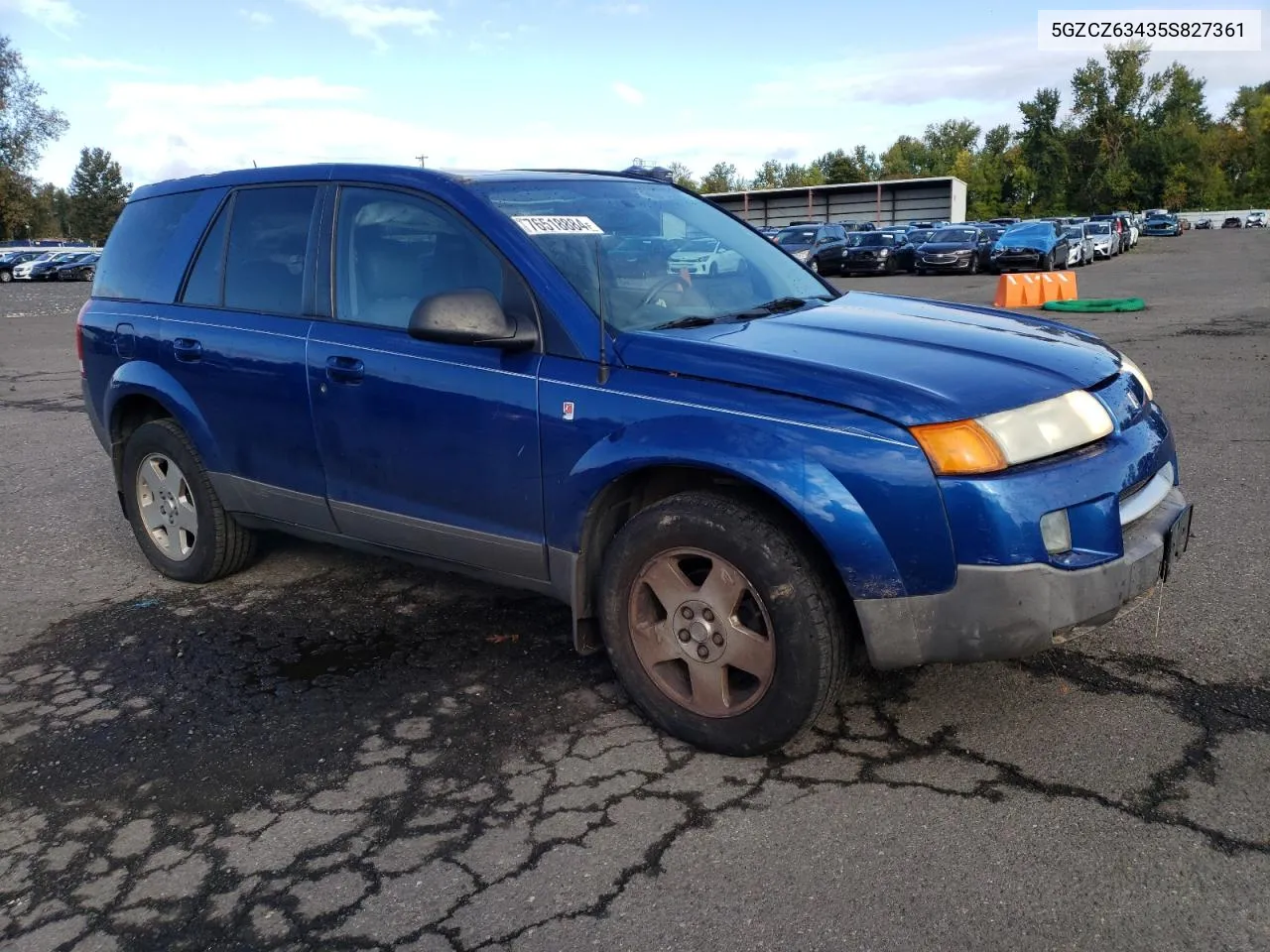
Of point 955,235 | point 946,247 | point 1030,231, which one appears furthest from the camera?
A: point 955,235

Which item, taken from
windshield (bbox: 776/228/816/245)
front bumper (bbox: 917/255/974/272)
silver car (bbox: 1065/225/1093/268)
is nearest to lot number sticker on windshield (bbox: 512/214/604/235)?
front bumper (bbox: 917/255/974/272)

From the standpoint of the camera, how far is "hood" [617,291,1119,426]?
9.55ft

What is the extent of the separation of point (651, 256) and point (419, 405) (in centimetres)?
99

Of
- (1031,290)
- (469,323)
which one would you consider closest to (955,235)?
(1031,290)

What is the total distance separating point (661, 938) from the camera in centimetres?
243

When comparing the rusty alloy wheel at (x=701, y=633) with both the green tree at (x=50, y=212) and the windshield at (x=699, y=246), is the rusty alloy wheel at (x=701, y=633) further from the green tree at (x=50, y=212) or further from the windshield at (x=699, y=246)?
the green tree at (x=50, y=212)

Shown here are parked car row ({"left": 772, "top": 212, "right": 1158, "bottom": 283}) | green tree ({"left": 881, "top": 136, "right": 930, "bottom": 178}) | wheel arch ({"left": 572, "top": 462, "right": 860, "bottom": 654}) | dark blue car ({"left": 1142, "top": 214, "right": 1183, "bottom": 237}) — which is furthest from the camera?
green tree ({"left": 881, "top": 136, "right": 930, "bottom": 178})

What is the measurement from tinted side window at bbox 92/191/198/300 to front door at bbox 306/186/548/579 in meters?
1.28

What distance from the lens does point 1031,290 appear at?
1797 cm

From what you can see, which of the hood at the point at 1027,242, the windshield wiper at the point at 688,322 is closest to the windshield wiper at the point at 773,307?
the windshield wiper at the point at 688,322

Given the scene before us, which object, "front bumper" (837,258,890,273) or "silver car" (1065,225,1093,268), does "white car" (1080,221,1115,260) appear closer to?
"silver car" (1065,225,1093,268)

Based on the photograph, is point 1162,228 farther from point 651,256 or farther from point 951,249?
point 651,256

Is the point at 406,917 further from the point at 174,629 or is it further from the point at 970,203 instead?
the point at 970,203

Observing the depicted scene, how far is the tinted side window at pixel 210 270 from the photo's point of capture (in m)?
4.58
